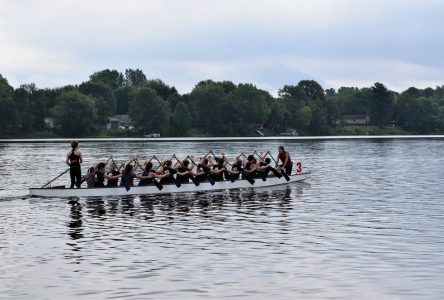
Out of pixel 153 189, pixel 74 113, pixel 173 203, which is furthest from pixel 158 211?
pixel 74 113

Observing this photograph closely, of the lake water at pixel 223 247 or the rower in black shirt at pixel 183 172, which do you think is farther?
the rower in black shirt at pixel 183 172

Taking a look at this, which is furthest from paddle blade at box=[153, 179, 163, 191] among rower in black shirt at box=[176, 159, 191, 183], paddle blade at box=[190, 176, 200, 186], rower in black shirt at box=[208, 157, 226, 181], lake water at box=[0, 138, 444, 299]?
rower in black shirt at box=[208, 157, 226, 181]

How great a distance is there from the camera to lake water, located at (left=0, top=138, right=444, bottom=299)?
750 inches

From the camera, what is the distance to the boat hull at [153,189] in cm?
3966

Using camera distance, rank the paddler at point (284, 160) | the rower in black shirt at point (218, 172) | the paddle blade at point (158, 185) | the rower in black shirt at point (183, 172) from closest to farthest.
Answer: the paddle blade at point (158, 185)
the rower in black shirt at point (183, 172)
the rower in black shirt at point (218, 172)
the paddler at point (284, 160)

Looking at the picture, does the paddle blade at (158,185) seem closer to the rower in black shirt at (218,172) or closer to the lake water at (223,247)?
the lake water at (223,247)

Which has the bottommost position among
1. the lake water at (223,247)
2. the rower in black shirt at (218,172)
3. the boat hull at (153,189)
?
the lake water at (223,247)

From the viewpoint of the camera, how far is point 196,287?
754 inches

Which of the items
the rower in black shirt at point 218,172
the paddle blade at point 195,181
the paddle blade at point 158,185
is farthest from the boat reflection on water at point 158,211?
the rower in black shirt at point 218,172

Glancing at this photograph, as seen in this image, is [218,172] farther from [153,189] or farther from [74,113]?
[74,113]

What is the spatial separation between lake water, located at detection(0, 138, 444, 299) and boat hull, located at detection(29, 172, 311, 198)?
1.83 ft

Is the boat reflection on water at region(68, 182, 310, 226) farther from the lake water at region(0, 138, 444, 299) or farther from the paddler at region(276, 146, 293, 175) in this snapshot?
the paddler at region(276, 146, 293, 175)

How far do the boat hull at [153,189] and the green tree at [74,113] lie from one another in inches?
5712

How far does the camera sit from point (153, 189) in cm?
4231
